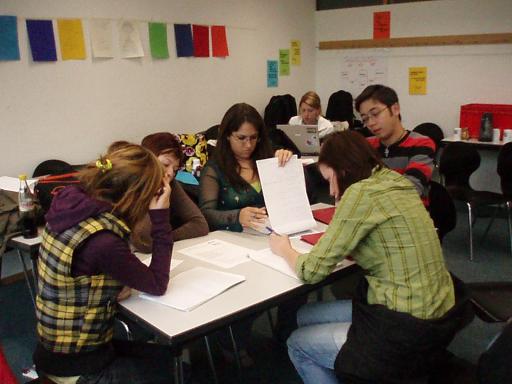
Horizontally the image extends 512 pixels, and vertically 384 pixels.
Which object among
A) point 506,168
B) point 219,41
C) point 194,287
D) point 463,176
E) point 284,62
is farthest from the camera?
point 284,62

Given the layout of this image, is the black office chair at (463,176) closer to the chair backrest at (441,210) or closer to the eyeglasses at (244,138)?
the chair backrest at (441,210)

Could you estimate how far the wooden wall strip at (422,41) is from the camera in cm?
502

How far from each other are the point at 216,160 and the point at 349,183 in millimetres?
907

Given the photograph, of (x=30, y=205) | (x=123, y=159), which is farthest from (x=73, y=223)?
(x=30, y=205)

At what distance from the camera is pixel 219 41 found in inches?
192

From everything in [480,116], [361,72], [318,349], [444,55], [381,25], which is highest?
[381,25]

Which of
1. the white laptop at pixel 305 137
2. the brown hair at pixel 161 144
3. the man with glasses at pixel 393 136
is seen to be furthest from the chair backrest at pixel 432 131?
the brown hair at pixel 161 144

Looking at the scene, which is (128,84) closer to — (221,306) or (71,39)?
(71,39)

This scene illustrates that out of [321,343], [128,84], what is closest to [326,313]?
[321,343]

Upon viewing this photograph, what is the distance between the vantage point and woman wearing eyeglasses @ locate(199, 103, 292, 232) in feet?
7.82

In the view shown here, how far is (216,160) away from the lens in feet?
8.05

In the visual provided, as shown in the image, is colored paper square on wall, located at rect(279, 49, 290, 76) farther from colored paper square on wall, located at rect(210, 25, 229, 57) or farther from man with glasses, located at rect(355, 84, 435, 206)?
man with glasses, located at rect(355, 84, 435, 206)

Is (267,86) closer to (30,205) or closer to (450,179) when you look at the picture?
(450,179)

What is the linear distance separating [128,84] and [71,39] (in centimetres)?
59
